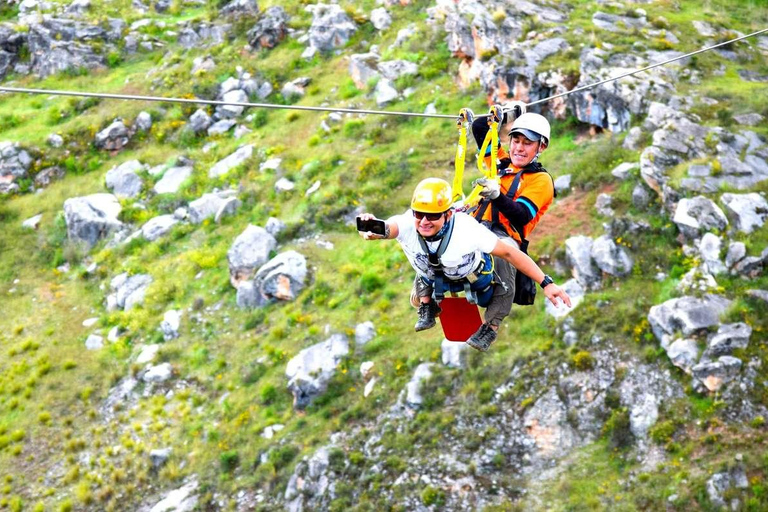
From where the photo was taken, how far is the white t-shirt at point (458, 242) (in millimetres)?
7492

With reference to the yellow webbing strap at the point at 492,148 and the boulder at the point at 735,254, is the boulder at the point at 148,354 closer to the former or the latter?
the boulder at the point at 735,254

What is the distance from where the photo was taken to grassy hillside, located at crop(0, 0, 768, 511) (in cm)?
1847

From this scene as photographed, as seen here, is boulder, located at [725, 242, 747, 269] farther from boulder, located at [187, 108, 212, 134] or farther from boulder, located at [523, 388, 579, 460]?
boulder, located at [187, 108, 212, 134]

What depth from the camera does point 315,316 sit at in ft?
78.2

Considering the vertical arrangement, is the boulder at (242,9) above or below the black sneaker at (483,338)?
below

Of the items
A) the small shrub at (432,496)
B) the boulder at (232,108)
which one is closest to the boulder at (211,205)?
the boulder at (232,108)

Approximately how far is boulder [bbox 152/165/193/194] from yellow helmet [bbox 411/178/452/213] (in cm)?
2627

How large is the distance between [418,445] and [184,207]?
1562 centimetres

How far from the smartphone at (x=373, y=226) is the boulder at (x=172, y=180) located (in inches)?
1019

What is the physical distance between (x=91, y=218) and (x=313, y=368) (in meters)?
14.3

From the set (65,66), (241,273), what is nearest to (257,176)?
(241,273)

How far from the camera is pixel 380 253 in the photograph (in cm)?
2475

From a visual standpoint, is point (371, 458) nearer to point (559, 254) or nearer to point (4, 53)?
point (559, 254)

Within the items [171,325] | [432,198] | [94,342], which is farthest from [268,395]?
[432,198]
